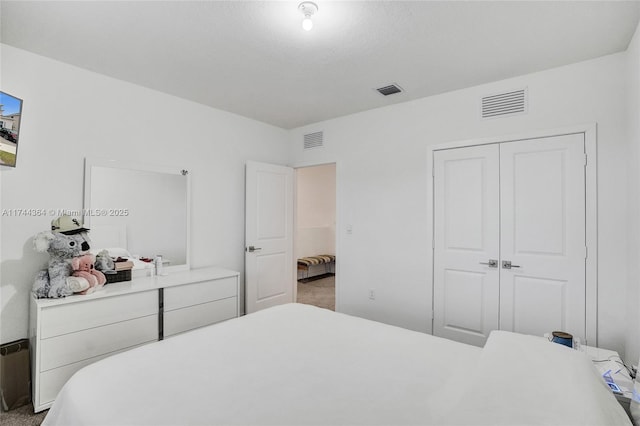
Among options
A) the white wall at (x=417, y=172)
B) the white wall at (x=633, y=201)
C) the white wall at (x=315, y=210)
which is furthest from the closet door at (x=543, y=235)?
the white wall at (x=315, y=210)

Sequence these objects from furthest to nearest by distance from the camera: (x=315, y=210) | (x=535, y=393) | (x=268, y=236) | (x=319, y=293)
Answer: (x=315, y=210) < (x=319, y=293) < (x=268, y=236) < (x=535, y=393)

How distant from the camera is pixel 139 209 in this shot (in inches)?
120

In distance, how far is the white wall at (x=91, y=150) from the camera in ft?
7.64

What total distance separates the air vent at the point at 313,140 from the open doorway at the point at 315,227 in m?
1.89

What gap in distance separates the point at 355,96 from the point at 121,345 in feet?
9.81

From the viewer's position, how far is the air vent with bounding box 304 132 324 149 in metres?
4.13

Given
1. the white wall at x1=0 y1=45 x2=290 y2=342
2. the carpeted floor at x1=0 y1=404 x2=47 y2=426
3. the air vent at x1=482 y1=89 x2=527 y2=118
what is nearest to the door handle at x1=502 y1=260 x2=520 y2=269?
the air vent at x1=482 y1=89 x2=527 y2=118

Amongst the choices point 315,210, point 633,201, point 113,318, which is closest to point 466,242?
point 633,201

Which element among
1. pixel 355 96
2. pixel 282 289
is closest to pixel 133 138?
pixel 355 96

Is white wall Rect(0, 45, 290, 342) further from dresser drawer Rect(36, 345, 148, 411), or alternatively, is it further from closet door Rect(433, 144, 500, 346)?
closet door Rect(433, 144, 500, 346)

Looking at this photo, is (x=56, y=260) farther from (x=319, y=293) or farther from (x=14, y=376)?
(x=319, y=293)

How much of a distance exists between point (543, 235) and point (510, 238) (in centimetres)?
24

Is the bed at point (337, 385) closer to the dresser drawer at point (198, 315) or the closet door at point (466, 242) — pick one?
the dresser drawer at point (198, 315)

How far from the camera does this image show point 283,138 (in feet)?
14.6
